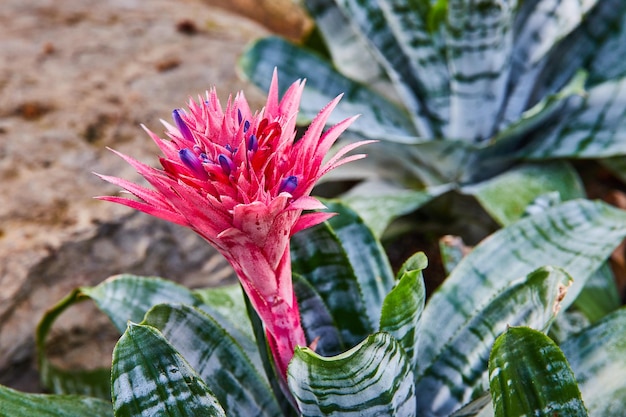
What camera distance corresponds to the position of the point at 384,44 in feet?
3.92

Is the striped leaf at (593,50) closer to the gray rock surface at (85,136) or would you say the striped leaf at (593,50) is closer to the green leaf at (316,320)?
the gray rock surface at (85,136)

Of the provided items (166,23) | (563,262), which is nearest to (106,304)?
(563,262)

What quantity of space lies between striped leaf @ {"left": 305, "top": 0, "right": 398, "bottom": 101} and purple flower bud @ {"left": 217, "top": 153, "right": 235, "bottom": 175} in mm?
857

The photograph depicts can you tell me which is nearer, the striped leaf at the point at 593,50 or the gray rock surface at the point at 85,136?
the gray rock surface at the point at 85,136

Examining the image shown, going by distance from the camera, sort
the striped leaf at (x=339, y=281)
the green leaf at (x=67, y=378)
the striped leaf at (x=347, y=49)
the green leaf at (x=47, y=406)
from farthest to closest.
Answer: the striped leaf at (x=347, y=49)
the green leaf at (x=67, y=378)
the striped leaf at (x=339, y=281)
the green leaf at (x=47, y=406)

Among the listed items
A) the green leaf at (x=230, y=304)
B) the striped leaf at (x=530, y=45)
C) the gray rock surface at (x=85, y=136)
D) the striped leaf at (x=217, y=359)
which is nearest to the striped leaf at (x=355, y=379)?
the striped leaf at (x=217, y=359)

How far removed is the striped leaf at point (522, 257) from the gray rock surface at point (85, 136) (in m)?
0.38

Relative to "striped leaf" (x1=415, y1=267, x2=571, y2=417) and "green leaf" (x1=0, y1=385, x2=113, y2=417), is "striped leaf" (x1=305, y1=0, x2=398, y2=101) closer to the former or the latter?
"striped leaf" (x1=415, y1=267, x2=571, y2=417)

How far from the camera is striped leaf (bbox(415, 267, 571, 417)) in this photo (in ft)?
2.12

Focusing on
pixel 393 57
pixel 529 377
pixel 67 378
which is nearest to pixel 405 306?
pixel 529 377

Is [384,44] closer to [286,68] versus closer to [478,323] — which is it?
[286,68]

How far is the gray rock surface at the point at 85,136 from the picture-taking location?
3.49 ft

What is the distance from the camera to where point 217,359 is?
2.27ft

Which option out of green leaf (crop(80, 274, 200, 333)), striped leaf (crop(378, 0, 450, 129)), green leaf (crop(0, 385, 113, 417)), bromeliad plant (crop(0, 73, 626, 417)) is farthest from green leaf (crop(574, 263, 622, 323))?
green leaf (crop(0, 385, 113, 417))
